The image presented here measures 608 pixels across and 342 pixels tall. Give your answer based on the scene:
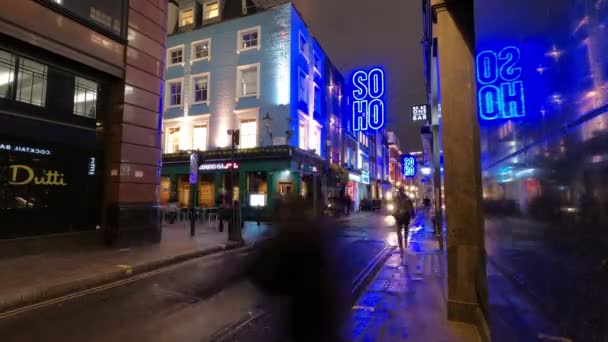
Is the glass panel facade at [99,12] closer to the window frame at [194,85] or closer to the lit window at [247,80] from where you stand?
the lit window at [247,80]

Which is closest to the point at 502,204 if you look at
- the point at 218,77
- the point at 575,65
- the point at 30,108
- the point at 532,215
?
the point at 532,215

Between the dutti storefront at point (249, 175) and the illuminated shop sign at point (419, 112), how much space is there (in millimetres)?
8689

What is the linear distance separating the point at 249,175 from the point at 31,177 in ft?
48.6

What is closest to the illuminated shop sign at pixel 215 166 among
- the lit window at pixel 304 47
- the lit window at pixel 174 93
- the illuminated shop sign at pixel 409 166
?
the lit window at pixel 174 93

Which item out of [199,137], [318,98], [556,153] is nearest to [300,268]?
[556,153]

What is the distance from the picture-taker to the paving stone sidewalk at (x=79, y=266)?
5902mm

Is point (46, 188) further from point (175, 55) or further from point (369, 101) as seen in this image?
point (175, 55)

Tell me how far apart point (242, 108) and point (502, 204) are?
21856 millimetres

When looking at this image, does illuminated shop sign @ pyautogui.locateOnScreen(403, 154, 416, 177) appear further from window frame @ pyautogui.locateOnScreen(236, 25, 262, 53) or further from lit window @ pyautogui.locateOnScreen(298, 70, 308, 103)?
window frame @ pyautogui.locateOnScreen(236, 25, 262, 53)

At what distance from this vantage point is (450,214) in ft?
15.5

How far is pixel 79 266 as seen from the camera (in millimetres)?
7734

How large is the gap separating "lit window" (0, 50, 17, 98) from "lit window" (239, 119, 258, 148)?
15.0 metres

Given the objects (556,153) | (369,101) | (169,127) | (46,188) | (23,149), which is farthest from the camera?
(169,127)

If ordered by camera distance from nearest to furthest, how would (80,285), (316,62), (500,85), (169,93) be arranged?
1. (500,85)
2. (80,285)
3. (169,93)
4. (316,62)
